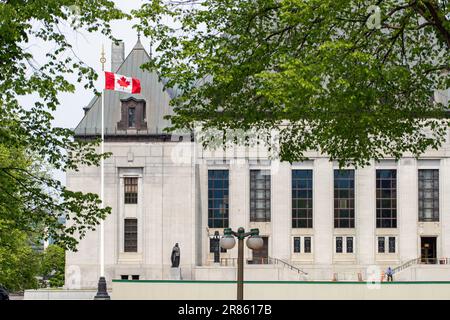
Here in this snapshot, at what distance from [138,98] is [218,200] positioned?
12.0 metres

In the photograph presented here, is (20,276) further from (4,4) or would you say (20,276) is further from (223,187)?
(4,4)

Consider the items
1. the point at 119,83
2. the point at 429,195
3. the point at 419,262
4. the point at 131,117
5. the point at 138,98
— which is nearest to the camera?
the point at 119,83

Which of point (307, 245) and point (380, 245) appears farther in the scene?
point (380, 245)

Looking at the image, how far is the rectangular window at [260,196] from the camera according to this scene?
79.5 m

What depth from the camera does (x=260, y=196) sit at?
79625 mm

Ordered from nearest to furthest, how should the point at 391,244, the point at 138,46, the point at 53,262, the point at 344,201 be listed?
the point at 53,262
the point at 391,244
the point at 344,201
the point at 138,46

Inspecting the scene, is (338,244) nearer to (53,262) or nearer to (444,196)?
(444,196)

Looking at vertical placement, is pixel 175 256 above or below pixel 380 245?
below

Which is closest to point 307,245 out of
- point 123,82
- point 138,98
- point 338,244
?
point 338,244

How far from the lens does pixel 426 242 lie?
262 feet

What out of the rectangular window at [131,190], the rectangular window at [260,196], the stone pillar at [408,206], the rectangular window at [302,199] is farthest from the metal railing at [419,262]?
the rectangular window at [131,190]

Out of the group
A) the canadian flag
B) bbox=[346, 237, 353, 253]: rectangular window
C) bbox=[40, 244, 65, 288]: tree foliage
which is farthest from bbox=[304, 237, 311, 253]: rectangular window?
the canadian flag

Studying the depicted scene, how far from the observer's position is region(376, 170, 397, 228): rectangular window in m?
79.8
